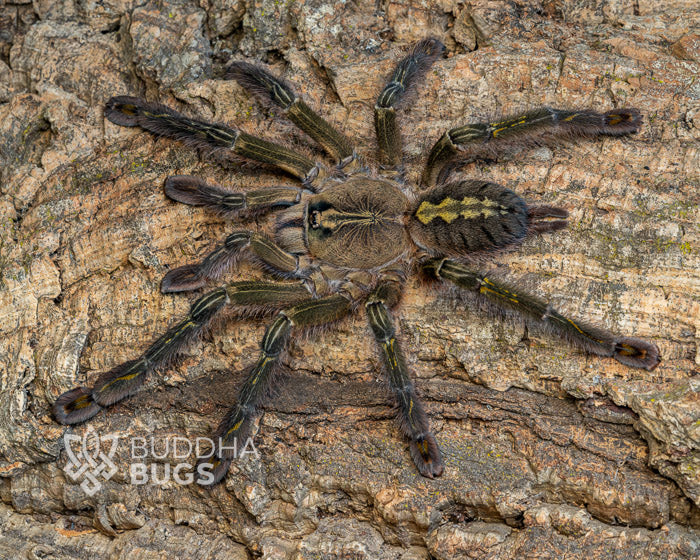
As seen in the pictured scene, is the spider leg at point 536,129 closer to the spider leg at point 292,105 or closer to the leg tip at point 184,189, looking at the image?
the spider leg at point 292,105

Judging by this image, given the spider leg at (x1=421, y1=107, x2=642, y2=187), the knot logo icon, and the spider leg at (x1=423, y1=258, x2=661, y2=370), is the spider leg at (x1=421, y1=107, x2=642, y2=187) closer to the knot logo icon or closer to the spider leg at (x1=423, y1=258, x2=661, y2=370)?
the spider leg at (x1=423, y1=258, x2=661, y2=370)

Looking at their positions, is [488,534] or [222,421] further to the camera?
[222,421]

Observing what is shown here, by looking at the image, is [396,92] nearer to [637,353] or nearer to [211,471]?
[637,353]

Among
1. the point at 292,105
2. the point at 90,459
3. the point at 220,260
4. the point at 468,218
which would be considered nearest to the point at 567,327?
the point at 468,218

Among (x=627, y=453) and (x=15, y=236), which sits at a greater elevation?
(x=15, y=236)

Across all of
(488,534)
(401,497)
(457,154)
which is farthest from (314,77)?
(488,534)

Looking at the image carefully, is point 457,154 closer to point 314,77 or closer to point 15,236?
point 314,77

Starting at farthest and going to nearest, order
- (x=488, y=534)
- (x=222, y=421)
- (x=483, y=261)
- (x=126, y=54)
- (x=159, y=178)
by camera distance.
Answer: (x=126, y=54) < (x=159, y=178) < (x=483, y=261) < (x=222, y=421) < (x=488, y=534)
